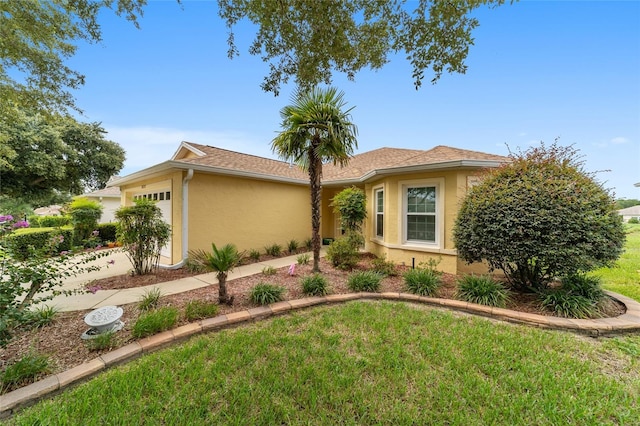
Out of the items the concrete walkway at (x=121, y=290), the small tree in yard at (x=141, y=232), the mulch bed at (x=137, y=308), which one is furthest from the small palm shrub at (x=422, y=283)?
the small tree in yard at (x=141, y=232)

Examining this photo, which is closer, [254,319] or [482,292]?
[254,319]

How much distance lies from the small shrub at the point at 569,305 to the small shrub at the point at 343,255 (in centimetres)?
397

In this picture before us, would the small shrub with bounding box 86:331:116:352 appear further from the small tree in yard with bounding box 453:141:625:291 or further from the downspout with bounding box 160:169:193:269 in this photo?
the small tree in yard with bounding box 453:141:625:291

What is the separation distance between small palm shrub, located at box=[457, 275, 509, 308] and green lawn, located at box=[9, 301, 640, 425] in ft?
2.49

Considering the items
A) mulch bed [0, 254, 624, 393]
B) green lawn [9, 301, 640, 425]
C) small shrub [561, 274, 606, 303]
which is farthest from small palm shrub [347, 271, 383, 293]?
small shrub [561, 274, 606, 303]

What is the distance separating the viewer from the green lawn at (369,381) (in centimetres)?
208

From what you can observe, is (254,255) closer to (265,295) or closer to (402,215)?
(265,295)

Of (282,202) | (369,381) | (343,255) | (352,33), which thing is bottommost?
(369,381)

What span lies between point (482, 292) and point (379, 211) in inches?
183

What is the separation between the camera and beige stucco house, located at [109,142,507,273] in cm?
639

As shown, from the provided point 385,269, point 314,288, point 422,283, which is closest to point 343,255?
point 385,269

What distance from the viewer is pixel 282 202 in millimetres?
9500

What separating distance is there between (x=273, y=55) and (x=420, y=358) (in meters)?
4.82

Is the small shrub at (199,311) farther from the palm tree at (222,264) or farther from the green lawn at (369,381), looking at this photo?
the green lawn at (369,381)
